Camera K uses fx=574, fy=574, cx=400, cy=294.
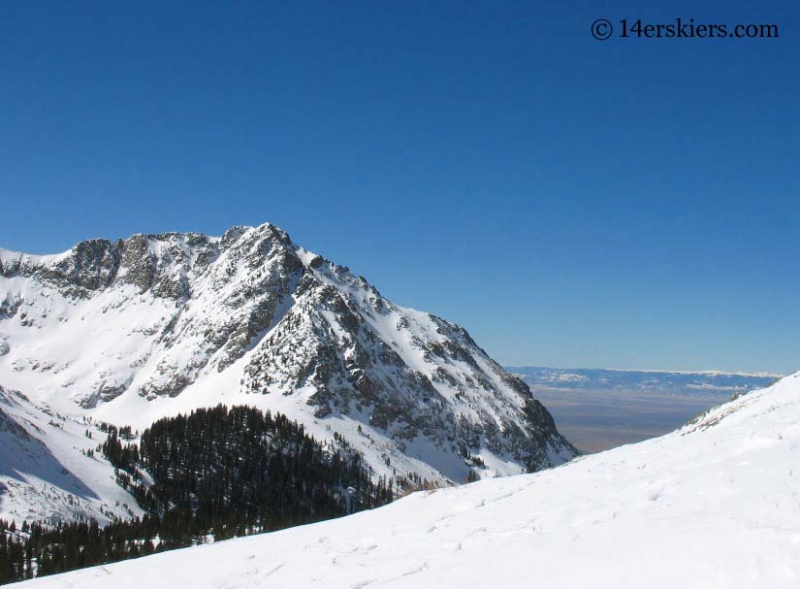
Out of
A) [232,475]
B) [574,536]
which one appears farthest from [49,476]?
[574,536]

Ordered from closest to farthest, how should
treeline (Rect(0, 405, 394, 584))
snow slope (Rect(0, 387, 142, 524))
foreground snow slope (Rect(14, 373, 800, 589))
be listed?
foreground snow slope (Rect(14, 373, 800, 589)), snow slope (Rect(0, 387, 142, 524)), treeline (Rect(0, 405, 394, 584))

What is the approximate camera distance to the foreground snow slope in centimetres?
989

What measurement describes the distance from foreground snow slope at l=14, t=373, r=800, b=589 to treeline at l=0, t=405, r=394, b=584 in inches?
3364

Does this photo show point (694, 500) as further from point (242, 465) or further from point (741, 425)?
point (242, 465)

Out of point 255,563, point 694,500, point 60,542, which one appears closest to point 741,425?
point 694,500

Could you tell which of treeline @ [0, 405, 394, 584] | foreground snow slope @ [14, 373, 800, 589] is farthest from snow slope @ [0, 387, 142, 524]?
foreground snow slope @ [14, 373, 800, 589]

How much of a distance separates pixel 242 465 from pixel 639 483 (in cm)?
16107

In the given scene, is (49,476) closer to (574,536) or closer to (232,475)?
(232,475)

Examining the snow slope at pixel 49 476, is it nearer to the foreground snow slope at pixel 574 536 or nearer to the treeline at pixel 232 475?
the treeline at pixel 232 475

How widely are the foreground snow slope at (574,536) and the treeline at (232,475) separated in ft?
280

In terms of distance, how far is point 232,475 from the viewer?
158750mm

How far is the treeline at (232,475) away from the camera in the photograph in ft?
377

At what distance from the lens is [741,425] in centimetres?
2105

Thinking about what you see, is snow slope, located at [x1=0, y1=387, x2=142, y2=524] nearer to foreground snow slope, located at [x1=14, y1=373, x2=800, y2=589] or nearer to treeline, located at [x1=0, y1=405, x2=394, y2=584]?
treeline, located at [x1=0, y1=405, x2=394, y2=584]
